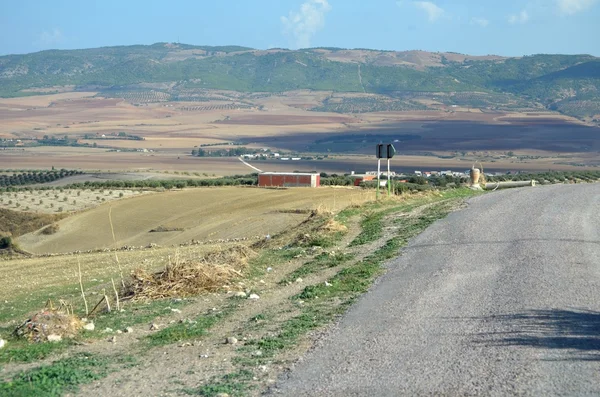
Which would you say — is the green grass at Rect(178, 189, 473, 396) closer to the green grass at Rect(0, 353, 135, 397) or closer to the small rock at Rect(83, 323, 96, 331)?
the green grass at Rect(0, 353, 135, 397)

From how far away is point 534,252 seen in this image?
13273 millimetres

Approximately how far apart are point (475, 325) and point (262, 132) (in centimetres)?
12680

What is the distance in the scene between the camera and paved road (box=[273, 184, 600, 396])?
757 centimetres

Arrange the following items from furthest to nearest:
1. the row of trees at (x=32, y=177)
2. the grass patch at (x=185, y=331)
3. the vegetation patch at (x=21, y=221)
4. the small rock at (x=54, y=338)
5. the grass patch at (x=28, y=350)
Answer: the row of trees at (x=32, y=177) < the vegetation patch at (x=21, y=221) < the small rock at (x=54, y=338) < the grass patch at (x=185, y=331) < the grass patch at (x=28, y=350)

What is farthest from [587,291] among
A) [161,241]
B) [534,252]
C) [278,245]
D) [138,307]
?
[161,241]

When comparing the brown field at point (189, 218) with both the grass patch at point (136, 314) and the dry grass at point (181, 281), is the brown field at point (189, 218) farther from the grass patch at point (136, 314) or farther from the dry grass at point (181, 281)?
the grass patch at point (136, 314)

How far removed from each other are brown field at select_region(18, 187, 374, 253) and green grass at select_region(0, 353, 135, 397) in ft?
51.6

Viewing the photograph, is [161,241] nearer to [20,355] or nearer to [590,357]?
[20,355]

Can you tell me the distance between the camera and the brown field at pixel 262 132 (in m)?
83.2

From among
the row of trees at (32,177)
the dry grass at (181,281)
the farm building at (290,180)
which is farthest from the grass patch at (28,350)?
the row of trees at (32,177)

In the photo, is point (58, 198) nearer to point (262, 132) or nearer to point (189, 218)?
point (189, 218)

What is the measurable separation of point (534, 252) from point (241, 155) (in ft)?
290

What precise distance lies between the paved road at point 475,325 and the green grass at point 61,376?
201 centimetres

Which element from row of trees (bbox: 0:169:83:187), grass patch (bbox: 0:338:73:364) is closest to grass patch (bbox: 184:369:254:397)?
grass patch (bbox: 0:338:73:364)
